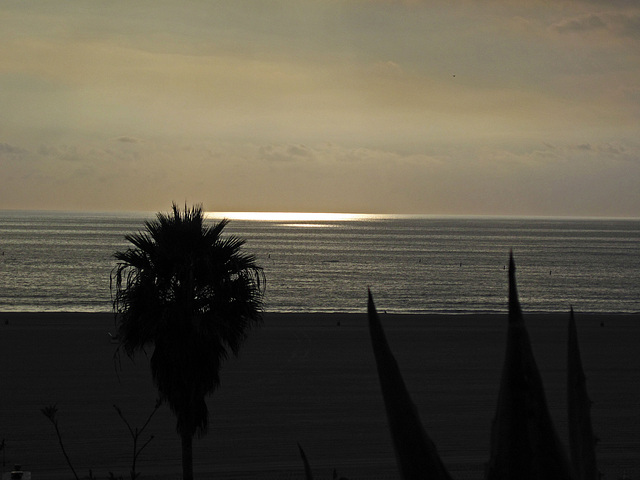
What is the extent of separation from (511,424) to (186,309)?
1083 centimetres

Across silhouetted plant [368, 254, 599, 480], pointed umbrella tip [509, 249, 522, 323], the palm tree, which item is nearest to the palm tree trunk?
the palm tree

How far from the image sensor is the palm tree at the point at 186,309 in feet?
40.9

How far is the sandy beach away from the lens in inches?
668

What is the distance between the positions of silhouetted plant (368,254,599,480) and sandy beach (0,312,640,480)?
14351mm

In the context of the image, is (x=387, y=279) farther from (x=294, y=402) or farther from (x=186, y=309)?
(x=186, y=309)

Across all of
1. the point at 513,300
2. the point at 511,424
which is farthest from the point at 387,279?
the point at 513,300

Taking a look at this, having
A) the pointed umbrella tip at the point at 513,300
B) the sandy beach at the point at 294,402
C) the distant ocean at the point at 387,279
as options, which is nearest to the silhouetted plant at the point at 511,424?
the pointed umbrella tip at the point at 513,300

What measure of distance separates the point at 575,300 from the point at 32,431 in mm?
62051

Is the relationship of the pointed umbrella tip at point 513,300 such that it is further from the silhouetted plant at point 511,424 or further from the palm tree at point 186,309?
the palm tree at point 186,309

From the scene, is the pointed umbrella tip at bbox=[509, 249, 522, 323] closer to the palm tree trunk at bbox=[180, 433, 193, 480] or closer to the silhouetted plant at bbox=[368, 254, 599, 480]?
the silhouetted plant at bbox=[368, 254, 599, 480]

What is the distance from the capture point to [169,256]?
12.7 meters

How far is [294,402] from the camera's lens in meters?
22.8

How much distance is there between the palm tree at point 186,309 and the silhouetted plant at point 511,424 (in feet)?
33.6

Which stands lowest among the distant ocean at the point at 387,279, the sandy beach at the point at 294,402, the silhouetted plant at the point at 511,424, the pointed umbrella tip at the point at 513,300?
the sandy beach at the point at 294,402
